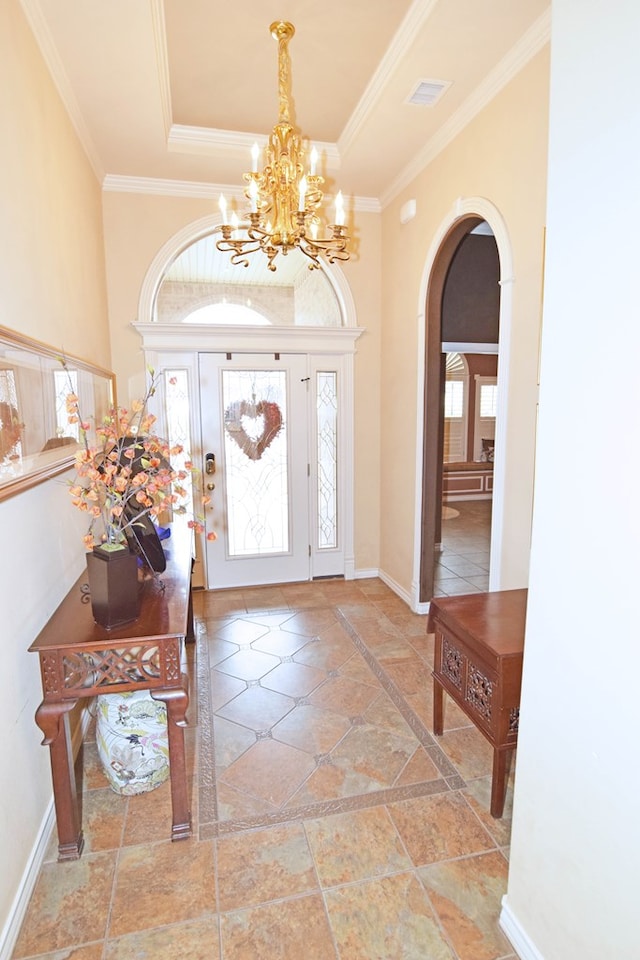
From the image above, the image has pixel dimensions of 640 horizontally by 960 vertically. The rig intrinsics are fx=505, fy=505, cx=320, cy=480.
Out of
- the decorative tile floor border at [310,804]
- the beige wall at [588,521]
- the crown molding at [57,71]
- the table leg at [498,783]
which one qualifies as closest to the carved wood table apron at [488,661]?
the table leg at [498,783]

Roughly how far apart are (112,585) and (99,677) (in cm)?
32

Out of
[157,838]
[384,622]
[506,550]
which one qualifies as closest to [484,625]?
[506,550]

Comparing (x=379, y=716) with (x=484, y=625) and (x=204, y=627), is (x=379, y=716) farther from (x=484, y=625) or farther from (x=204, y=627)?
(x=204, y=627)

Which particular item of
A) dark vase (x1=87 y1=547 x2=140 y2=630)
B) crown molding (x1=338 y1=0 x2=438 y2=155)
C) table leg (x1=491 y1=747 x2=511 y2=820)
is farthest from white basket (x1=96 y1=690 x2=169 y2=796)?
crown molding (x1=338 y1=0 x2=438 y2=155)

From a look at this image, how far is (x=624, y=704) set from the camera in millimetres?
1050

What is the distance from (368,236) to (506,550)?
115 inches

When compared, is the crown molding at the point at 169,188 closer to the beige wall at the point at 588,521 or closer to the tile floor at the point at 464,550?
the beige wall at the point at 588,521

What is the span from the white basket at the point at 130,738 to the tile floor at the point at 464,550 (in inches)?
106

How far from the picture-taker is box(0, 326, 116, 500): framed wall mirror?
63.8 inches

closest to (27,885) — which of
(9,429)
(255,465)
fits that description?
(9,429)

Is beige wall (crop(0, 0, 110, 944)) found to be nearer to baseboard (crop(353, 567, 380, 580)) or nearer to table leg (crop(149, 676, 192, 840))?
table leg (crop(149, 676, 192, 840))

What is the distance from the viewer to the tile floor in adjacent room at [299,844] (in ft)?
4.92

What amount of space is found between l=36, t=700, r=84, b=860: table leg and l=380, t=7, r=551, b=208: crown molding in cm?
332

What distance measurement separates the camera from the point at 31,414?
6.11ft
